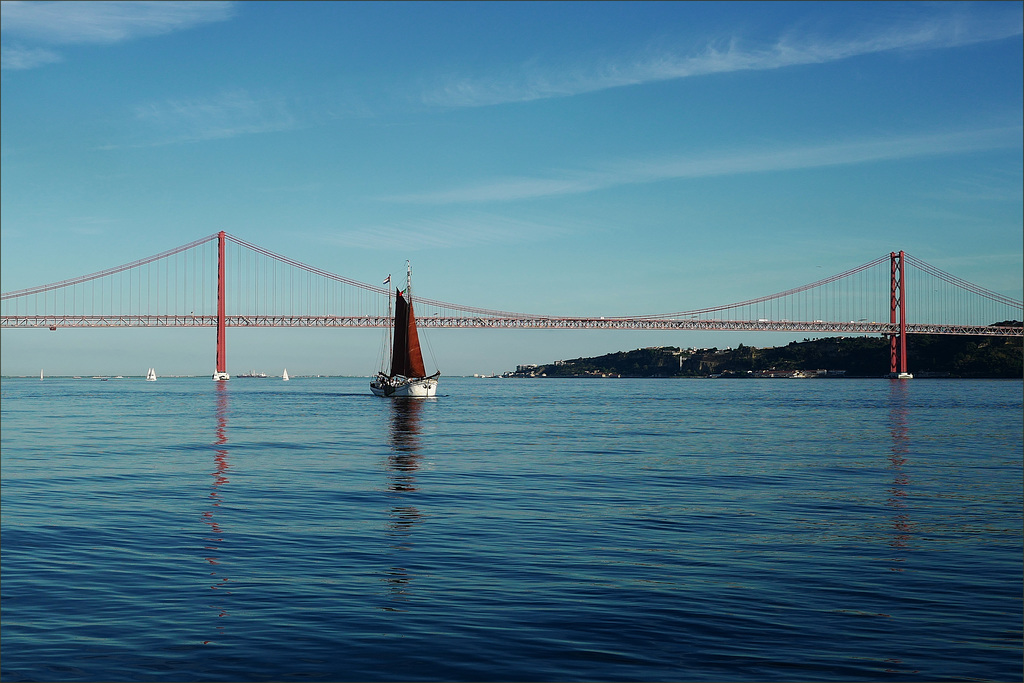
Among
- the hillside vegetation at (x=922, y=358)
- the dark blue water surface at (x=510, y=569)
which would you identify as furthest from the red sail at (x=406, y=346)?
the hillside vegetation at (x=922, y=358)

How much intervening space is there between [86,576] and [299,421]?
3269 cm

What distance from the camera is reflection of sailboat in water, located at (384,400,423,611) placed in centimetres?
984

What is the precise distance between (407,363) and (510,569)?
63416mm

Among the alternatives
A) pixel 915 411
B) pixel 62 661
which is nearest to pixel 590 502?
pixel 62 661

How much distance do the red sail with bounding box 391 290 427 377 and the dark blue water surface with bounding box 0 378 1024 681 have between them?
151 feet

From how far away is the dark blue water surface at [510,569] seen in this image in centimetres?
731

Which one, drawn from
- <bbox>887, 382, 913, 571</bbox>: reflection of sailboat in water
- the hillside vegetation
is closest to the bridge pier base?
the hillside vegetation

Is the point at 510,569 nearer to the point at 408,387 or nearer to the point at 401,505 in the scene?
the point at 401,505

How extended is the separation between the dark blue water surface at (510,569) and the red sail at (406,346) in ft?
151

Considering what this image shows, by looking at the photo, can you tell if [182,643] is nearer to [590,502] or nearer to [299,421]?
Answer: [590,502]

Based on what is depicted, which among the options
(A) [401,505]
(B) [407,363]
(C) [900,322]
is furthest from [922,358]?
(A) [401,505]

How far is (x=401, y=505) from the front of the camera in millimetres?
15320

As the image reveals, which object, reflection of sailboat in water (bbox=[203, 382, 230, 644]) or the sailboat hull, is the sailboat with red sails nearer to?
the sailboat hull

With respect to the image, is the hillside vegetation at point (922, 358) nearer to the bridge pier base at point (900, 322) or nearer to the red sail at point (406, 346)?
the bridge pier base at point (900, 322)
